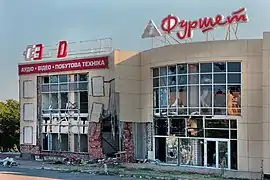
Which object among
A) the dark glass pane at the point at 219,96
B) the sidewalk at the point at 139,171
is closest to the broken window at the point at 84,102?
the sidewalk at the point at 139,171

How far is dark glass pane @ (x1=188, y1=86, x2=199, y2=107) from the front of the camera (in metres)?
28.6

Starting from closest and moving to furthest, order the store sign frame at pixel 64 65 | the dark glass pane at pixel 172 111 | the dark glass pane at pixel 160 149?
the dark glass pane at pixel 172 111 < the dark glass pane at pixel 160 149 < the store sign frame at pixel 64 65

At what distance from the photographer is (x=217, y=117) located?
2797cm

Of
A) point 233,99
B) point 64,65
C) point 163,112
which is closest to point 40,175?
point 163,112

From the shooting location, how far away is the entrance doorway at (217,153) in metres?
27.9

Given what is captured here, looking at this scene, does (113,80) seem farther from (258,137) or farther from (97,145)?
(258,137)

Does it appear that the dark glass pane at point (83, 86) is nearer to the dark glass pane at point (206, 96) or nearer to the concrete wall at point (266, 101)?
the dark glass pane at point (206, 96)

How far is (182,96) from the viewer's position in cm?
2930

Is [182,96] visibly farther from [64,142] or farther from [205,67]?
[64,142]

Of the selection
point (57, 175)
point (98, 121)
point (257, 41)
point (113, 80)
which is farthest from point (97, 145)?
point (257, 41)

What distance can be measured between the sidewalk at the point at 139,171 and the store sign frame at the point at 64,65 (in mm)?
7028

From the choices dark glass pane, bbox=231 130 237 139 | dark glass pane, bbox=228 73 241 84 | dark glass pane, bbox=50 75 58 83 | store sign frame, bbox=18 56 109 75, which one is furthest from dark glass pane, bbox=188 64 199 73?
dark glass pane, bbox=50 75 58 83

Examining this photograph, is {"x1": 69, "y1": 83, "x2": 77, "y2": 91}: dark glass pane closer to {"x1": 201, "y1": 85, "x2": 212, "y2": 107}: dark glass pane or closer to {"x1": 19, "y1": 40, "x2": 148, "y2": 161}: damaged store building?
{"x1": 19, "y1": 40, "x2": 148, "y2": 161}: damaged store building

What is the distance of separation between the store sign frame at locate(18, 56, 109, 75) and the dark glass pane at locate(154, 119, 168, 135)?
5291mm
